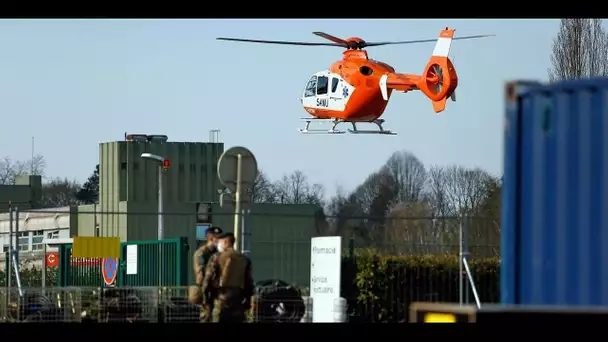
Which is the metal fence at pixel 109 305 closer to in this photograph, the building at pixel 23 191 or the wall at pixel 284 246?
the wall at pixel 284 246

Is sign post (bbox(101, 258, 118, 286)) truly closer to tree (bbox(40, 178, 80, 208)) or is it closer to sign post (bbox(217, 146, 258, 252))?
sign post (bbox(217, 146, 258, 252))

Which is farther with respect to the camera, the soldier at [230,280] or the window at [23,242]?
the window at [23,242]

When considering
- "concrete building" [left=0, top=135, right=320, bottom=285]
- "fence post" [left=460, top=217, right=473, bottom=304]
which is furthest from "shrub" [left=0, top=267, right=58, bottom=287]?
"fence post" [left=460, top=217, right=473, bottom=304]

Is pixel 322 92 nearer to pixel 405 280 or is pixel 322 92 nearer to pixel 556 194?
pixel 405 280

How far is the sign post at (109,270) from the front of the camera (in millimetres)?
19344

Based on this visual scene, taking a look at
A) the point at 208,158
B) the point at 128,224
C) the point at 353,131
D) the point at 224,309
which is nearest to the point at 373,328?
the point at 224,309

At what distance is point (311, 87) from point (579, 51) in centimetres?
1154

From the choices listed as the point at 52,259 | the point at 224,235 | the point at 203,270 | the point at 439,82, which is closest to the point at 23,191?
the point at 439,82

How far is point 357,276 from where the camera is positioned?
17.4 m

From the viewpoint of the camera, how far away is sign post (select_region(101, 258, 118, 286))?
19.3 metres

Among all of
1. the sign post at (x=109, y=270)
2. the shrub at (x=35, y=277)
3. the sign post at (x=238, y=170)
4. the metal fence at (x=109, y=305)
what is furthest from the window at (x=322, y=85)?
the sign post at (x=238, y=170)

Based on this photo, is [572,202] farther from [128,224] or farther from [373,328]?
[128,224]

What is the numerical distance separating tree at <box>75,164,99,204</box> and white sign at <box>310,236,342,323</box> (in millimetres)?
63515

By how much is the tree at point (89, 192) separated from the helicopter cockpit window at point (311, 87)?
3176 centimetres
